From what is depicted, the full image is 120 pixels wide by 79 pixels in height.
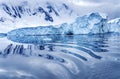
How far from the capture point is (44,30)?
76.8 meters

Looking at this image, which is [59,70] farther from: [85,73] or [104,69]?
[104,69]

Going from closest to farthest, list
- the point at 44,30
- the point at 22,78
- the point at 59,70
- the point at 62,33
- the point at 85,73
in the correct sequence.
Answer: the point at 22,78 < the point at 85,73 < the point at 59,70 < the point at 62,33 < the point at 44,30

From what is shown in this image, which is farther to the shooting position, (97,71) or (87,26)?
(87,26)

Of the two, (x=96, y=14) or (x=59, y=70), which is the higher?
(x=96, y=14)

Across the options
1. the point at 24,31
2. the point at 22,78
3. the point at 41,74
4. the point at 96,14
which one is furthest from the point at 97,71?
the point at 24,31

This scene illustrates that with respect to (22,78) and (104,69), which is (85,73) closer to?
(104,69)

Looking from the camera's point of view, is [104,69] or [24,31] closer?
[104,69]

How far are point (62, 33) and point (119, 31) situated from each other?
82.0 feet

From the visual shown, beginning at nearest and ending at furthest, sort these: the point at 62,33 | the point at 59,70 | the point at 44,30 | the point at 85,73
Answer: the point at 85,73, the point at 59,70, the point at 62,33, the point at 44,30

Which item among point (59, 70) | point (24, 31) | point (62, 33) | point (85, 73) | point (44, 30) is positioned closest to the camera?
point (85, 73)

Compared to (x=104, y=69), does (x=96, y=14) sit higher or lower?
higher

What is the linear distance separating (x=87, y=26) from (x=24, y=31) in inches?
1051

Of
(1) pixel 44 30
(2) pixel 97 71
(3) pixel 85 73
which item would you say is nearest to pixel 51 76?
(3) pixel 85 73

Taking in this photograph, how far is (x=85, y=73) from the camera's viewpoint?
9.95m
